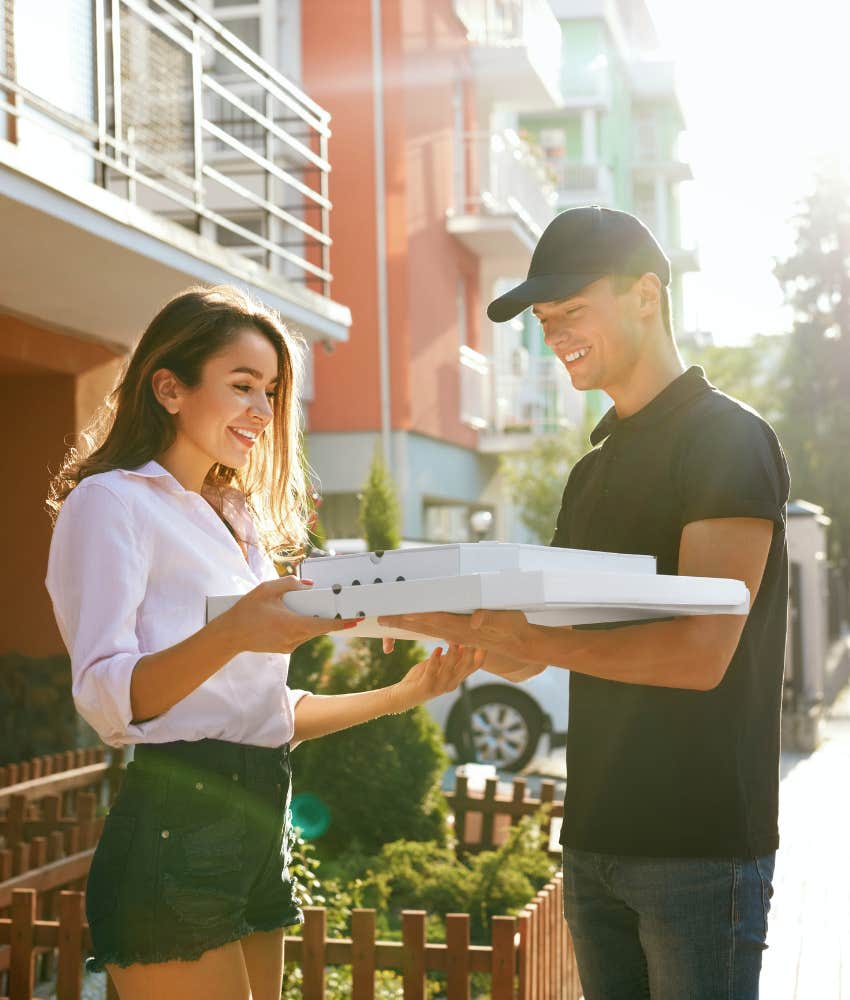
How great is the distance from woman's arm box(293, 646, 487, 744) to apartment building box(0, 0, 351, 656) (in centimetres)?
485

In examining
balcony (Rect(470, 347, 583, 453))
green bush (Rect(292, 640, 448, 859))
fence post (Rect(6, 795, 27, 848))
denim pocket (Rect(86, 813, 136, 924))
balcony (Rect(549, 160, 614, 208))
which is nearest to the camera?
denim pocket (Rect(86, 813, 136, 924))

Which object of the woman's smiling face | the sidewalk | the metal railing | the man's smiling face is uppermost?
the metal railing

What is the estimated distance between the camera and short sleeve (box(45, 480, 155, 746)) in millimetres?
2475

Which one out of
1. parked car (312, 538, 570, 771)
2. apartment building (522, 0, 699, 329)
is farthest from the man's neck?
apartment building (522, 0, 699, 329)

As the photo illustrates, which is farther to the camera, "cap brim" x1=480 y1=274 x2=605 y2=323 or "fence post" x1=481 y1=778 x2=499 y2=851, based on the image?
"fence post" x1=481 y1=778 x2=499 y2=851

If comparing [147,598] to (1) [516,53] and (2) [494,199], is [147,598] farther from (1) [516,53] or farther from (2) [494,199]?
(1) [516,53]

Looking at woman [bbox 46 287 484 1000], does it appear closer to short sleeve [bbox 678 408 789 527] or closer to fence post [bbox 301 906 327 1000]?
short sleeve [bbox 678 408 789 527]

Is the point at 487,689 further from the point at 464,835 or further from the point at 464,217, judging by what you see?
the point at 464,217

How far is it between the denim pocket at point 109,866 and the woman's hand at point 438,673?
0.60m

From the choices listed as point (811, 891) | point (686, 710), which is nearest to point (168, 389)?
point (686, 710)

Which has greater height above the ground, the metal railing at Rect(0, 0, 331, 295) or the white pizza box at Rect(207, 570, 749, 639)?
the metal railing at Rect(0, 0, 331, 295)

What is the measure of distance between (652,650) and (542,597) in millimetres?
501

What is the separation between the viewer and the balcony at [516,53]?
71.2ft

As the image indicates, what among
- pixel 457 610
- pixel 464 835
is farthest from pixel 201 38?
pixel 457 610
